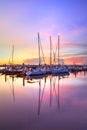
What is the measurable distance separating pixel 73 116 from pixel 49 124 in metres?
0.99

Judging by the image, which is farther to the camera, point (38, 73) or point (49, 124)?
point (38, 73)

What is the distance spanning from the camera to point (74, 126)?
18.6 feet

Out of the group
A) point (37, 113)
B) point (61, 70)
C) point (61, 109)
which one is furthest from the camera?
point (61, 70)

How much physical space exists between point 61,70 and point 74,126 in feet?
88.2

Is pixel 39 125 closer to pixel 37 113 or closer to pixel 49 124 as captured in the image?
pixel 49 124

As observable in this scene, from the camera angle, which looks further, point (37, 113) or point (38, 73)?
point (38, 73)

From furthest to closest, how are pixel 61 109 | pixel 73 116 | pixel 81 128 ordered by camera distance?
pixel 61 109 → pixel 73 116 → pixel 81 128

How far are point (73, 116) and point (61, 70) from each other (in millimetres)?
25850

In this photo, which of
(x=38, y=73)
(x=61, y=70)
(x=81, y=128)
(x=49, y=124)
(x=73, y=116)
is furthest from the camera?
(x=61, y=70)

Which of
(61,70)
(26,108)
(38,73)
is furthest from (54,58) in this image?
(26,108)

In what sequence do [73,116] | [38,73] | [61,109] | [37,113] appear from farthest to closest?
[38,73] → [61,109] → [37,113] → [73,116]

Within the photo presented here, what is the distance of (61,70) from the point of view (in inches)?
1280

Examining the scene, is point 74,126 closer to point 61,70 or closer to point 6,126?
point 6,126

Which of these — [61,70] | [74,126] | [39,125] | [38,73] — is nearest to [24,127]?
[39,125]
